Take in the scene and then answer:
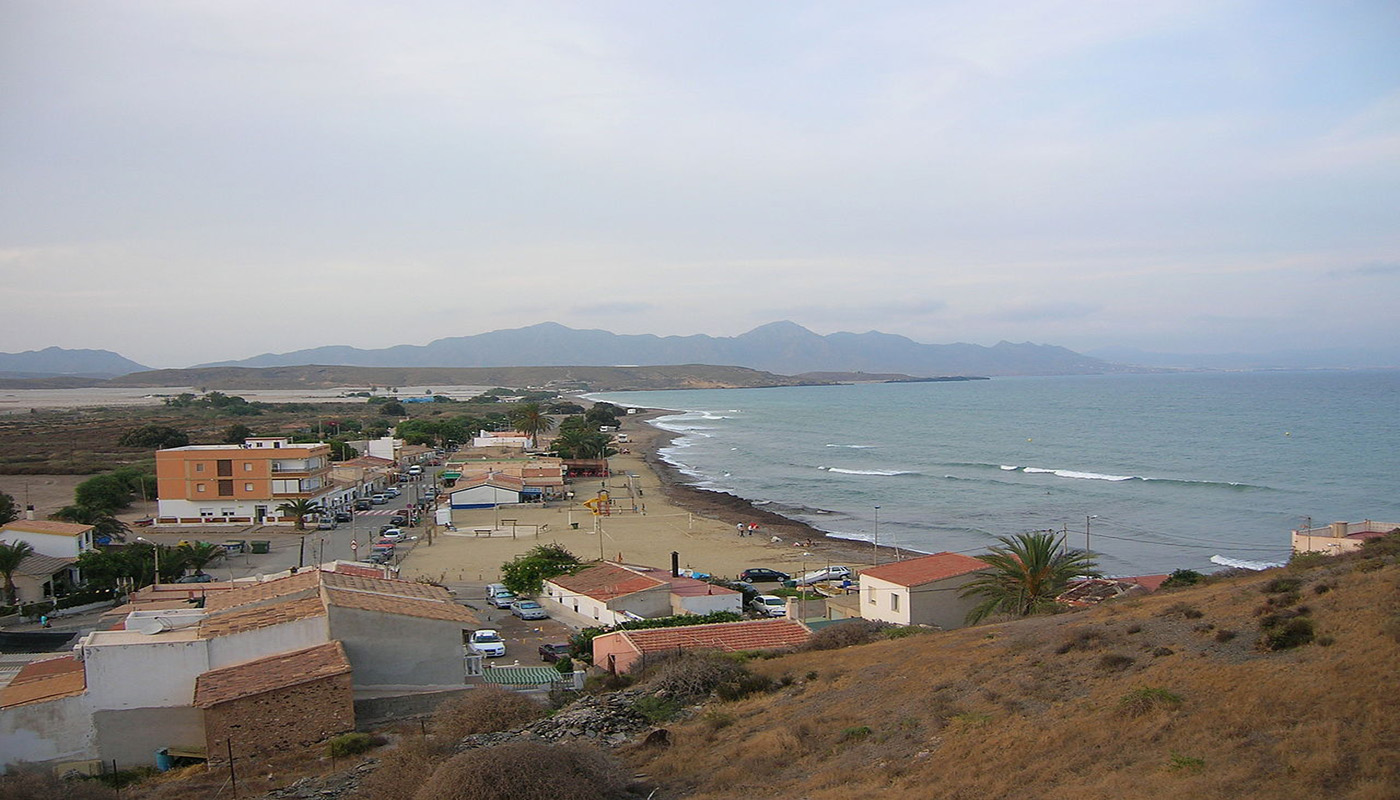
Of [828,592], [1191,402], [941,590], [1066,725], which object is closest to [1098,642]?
[1066,725]

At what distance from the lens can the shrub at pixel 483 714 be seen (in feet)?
38.6

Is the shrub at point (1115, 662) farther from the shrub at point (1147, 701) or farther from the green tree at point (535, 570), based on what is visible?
the green tree at point (535, 570)

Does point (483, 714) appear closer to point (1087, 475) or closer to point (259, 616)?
A: point (259, 616)

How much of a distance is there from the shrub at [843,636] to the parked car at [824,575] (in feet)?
34.8

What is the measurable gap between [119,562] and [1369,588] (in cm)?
2887

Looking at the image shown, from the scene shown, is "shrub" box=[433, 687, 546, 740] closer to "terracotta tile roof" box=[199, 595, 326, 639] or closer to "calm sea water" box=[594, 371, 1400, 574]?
"terracotta tile roof" box=[199, 595, 326, 639]

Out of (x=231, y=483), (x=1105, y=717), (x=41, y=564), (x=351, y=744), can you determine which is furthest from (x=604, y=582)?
(x=231, y=483)

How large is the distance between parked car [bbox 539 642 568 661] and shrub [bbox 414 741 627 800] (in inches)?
454

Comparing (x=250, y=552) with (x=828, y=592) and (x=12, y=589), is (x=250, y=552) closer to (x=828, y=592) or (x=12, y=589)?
(x=12, y=589)

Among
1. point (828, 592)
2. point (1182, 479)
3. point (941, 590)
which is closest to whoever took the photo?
point (941, 590)

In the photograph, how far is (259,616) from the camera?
1462cm

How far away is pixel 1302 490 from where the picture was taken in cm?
4922

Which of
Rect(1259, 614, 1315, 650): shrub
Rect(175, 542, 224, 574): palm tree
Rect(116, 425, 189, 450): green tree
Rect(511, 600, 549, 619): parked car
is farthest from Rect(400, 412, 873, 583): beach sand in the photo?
Rect(116, 425, 189, 450): green tree

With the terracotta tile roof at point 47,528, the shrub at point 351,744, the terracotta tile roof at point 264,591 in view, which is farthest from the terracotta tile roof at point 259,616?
the terracotta tile roof at point 47,528
